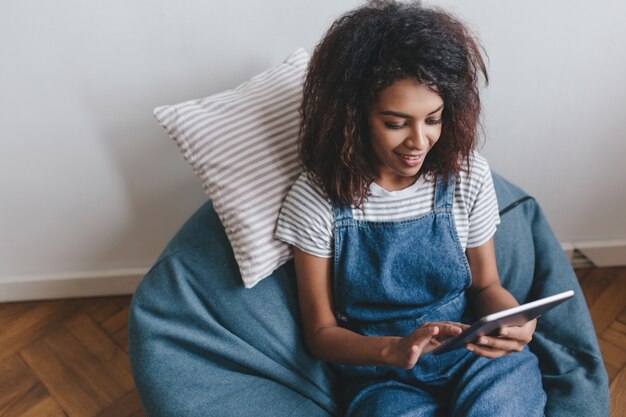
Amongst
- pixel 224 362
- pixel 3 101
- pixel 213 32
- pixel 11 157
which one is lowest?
pixel 224 362

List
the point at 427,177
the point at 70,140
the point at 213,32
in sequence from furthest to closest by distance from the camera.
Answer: the point at 70,140 → the point at 213,32 → the point at 427,177

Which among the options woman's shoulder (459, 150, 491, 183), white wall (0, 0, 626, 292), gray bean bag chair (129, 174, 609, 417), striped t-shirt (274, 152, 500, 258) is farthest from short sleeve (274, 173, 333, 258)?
white wall (0, 0, 626, 292)

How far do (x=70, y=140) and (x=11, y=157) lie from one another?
0.17 metres

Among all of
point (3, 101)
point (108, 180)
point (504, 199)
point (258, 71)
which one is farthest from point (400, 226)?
point (3, 101)

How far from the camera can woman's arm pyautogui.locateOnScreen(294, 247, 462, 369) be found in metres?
0.94

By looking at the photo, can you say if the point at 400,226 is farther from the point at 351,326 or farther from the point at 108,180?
the point at 108,180

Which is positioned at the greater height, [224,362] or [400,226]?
[400,226]

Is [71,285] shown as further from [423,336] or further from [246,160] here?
Answer: [423,336]

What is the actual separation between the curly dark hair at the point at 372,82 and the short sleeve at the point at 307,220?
0.02 m

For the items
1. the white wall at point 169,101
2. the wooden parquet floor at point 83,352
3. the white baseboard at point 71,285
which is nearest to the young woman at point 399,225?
the white wall at point 169,101

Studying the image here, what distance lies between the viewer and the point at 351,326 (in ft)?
3.60

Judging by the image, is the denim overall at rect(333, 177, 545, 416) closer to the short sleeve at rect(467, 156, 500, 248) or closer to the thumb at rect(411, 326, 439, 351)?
the short sleeve at rect(467, 156, 500, 248)

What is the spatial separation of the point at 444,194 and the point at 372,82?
0.28 m

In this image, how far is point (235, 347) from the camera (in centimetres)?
109
